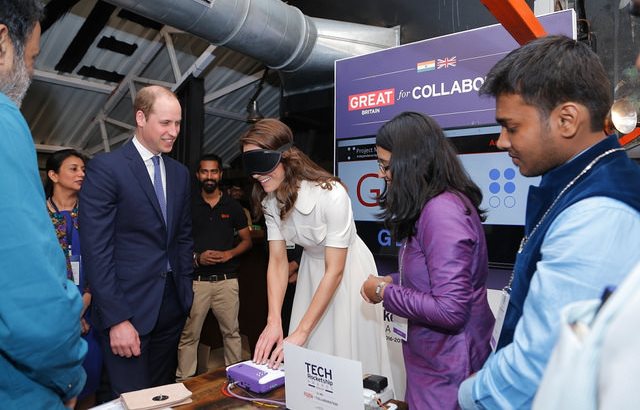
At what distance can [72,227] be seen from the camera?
2.88 meters

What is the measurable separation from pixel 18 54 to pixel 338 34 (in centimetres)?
320

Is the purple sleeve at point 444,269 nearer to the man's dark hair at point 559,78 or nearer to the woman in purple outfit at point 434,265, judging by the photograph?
the woman in purple outfit at point 434,265

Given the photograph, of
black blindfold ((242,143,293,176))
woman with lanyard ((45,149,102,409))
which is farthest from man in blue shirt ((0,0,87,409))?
woman with lanyard ((45,149,102,409))

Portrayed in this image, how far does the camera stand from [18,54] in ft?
3.12

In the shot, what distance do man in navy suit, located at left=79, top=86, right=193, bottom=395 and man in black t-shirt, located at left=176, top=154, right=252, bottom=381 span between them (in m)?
1.80

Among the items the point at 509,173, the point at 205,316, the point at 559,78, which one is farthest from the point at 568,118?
the point at 205,316

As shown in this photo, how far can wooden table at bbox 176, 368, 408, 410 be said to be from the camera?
1240mm

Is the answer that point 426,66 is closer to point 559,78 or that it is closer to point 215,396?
point 559,78

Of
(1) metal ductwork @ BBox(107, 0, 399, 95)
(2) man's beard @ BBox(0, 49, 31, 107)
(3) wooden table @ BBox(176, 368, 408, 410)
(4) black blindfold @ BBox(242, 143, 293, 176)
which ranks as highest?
(1) metal ductwork @ BBox(107, 0, 399, 95)

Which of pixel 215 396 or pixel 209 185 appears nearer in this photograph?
pixel 215 396

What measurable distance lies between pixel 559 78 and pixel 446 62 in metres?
1.99

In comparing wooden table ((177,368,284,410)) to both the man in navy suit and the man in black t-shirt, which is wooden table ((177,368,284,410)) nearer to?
the man in navy suit

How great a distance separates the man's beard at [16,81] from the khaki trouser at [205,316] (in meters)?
2.98

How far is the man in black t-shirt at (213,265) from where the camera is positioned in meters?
3.82
